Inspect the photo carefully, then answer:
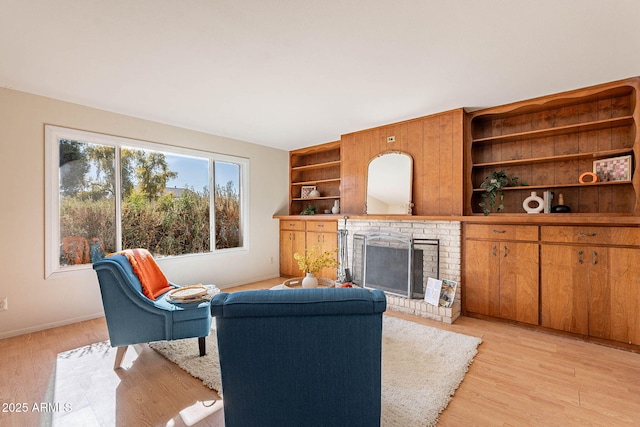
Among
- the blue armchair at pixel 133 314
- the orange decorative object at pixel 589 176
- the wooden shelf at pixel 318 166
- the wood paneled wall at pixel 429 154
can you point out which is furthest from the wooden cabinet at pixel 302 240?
the orange decorative object at pixel 589 176

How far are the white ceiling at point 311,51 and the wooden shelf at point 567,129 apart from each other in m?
0.39

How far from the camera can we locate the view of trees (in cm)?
327

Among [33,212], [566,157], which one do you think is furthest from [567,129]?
[33,212]

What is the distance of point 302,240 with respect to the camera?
515 centimetres

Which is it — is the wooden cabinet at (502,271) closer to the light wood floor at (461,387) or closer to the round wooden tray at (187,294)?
the light wood floor at (461,387)

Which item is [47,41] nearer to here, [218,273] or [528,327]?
[218,273]

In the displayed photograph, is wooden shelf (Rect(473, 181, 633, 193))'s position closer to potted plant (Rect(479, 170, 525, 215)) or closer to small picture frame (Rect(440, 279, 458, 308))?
potted plant (Rect(479, 170, 525, 215))

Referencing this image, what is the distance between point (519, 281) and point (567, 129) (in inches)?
68.4

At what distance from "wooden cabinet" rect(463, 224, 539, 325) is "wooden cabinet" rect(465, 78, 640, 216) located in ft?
1.44

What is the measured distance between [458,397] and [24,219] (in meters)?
4.31

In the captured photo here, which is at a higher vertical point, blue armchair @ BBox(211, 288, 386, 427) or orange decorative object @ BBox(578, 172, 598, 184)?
orange decorative object @ BBox(578, 172, 598, 184)

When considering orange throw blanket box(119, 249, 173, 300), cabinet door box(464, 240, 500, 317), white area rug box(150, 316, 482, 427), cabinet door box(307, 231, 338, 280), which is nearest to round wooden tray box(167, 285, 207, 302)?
orange throw blanket box(119, 249, 173, 300)

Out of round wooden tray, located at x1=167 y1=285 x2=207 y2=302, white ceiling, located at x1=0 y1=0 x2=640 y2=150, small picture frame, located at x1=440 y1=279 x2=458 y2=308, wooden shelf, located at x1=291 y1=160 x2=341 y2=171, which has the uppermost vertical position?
white ceiling, located at x1=0 y1=0 x2=640 y2=150

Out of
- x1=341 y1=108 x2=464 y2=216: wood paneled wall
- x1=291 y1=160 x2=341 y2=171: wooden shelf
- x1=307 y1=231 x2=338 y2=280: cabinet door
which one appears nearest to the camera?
x1=341 y1=108 x2=464 y2=216: wood paneled wall
